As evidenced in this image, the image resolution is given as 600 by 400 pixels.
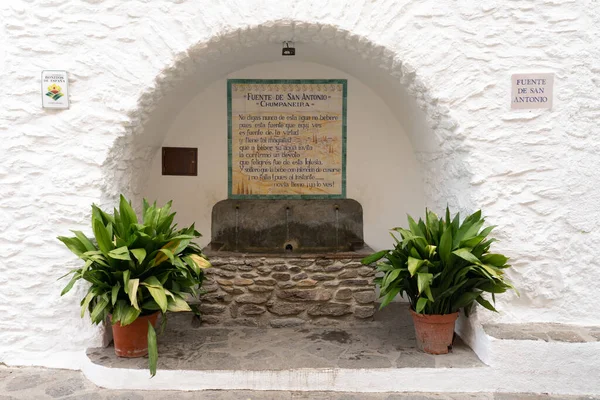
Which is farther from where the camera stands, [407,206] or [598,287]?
[407,206]

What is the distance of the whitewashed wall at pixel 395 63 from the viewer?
3211 millimetres

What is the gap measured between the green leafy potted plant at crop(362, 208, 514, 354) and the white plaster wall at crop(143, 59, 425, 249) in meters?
1.16

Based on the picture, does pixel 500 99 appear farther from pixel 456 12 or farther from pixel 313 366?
pixel 313 366

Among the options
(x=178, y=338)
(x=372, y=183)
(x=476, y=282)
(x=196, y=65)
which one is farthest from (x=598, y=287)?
(x=196, y=65)

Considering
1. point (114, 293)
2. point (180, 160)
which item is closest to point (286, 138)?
point (180, 160)

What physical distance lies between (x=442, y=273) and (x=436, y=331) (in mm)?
408

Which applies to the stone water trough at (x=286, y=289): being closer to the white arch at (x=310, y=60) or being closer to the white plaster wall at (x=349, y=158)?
the white plaster wall at (x=349, y=158)

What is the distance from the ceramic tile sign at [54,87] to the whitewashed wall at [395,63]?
0.18 feet

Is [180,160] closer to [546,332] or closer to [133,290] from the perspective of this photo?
[133,290]

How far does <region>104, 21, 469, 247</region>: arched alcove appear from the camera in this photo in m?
3.32

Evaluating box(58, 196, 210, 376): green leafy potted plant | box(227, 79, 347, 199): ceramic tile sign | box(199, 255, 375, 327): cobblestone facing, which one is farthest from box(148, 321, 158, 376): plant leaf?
box(227, 79, 347, 199): ceramic tile sign

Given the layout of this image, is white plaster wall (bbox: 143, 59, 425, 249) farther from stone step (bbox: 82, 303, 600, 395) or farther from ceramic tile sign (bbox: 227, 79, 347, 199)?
stone step (bbox: 82, 303, 600, 395)

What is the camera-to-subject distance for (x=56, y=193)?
327cm

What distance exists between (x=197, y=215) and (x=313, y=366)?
1.85m
